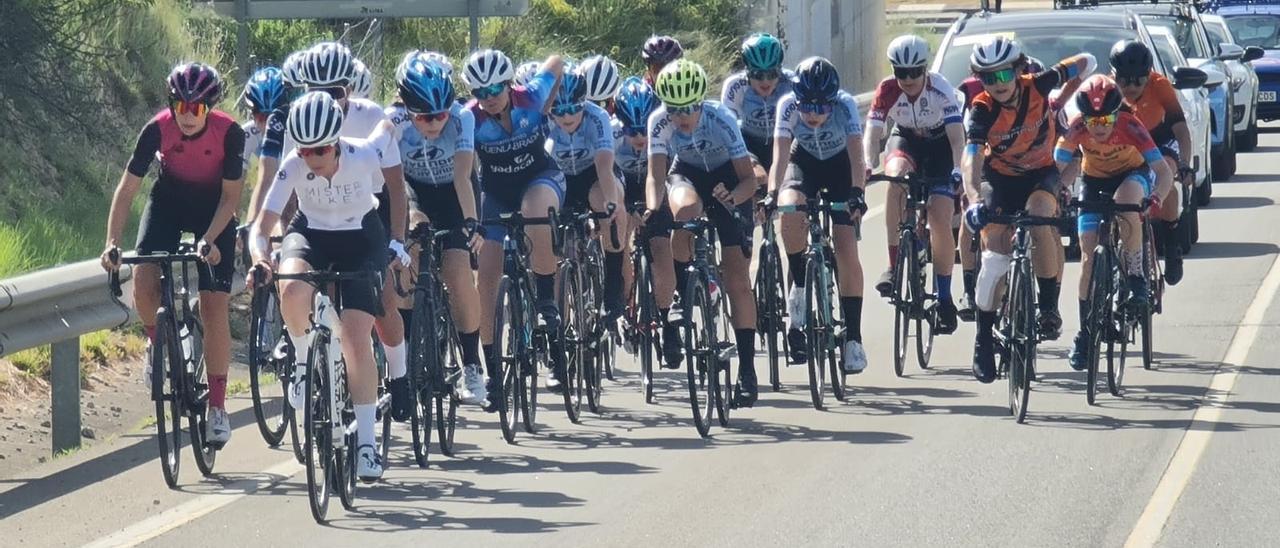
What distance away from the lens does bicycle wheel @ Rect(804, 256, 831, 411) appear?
1117cm

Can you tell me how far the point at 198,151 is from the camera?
10000 millimetres

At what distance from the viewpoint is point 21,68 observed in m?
17.2

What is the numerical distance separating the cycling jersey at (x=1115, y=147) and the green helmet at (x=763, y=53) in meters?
1.57

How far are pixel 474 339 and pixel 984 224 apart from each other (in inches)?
101

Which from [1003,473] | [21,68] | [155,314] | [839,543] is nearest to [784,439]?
[1003,473]

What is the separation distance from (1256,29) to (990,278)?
2441 centimetres

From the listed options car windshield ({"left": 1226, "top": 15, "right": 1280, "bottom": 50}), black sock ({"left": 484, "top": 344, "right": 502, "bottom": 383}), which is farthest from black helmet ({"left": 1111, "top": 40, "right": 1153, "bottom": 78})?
car windshield ({"left": 1226, "top": 15, "right": 1280, "bottom": 50})

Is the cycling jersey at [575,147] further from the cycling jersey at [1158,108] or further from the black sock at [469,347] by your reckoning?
the cycling jersey at [1158,108]

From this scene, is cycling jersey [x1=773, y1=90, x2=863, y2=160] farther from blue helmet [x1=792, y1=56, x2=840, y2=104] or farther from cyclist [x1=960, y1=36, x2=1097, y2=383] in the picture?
cyclist [x1=960, y1=36, x2=1097, y2=383]

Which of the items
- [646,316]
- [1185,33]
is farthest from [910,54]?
[1185,33]

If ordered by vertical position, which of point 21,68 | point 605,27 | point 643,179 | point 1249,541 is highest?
point 605,27

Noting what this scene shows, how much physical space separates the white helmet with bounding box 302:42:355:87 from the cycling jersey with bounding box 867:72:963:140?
12.5 feet

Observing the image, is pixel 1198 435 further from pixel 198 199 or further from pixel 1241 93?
pixel 1241 93

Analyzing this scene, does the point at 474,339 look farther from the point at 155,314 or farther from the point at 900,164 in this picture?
the point at 900,164
